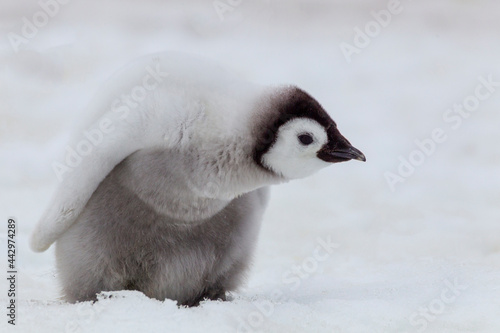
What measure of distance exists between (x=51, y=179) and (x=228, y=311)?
0.86 m

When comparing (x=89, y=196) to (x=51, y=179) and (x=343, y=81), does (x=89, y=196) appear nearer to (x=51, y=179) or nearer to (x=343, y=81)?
(x=51, y=179)

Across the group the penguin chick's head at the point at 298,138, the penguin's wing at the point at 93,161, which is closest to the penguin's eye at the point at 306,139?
the penguin chick's head at the point at 298,138

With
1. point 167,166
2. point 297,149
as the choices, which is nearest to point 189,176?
point 167,166

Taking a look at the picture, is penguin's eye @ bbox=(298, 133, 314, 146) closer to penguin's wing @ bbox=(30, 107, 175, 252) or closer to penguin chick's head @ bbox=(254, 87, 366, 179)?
penguin chick's head @ bbox=(254, 87, 366, 179)

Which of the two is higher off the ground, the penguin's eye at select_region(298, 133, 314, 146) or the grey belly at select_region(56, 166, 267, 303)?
the penguin's eye at select_region(298, 133, 314, 146)

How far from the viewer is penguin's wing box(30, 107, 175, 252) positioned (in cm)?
90

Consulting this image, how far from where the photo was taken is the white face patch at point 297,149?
0.88m

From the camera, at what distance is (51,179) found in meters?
1.60

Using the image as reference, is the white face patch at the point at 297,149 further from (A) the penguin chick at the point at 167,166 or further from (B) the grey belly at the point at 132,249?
(B) the grey belly at the point at 132,249

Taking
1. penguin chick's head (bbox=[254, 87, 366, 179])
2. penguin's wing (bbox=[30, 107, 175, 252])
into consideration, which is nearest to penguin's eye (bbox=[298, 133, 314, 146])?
penguin chick's head (bbox=[254, 87, 366, 179])

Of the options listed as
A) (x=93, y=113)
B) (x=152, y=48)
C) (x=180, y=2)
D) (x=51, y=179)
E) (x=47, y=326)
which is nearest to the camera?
(x=47, y=326)

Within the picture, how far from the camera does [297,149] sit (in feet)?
2.92

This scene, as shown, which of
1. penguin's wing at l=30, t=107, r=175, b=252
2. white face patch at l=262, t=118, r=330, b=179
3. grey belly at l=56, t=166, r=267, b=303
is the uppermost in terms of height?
white face patch at l=262, t=118, r=330, b=179

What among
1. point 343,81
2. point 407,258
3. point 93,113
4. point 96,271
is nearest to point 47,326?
point 96,271
